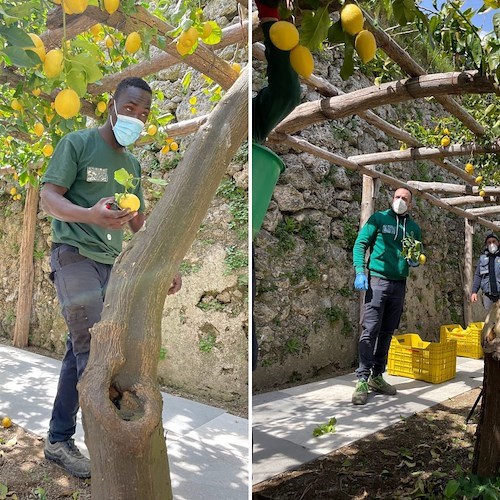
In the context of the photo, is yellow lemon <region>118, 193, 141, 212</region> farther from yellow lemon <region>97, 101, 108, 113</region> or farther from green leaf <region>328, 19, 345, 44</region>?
yellow lemon <region>97, 101, 108, 113</region>

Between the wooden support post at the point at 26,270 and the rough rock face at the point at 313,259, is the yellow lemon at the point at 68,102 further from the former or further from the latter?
the wooden support post at the point at 26,270

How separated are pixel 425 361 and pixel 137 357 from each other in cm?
252

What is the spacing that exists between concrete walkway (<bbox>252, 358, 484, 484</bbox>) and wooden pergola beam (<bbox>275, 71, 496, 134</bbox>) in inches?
47.5

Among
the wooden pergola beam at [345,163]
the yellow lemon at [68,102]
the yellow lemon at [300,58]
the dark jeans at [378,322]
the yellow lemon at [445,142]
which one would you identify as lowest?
the dark jeans at [378,322]

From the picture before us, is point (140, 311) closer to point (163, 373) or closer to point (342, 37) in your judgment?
point (342, 37)

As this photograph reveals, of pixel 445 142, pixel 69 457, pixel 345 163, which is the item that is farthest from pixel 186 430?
pixel 445 142

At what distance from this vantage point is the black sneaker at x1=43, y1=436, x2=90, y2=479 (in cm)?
139

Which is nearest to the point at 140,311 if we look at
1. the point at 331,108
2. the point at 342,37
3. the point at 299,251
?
the point at 342,37

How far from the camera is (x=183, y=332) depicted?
8.57ft

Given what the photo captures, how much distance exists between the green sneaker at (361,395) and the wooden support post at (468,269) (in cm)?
303

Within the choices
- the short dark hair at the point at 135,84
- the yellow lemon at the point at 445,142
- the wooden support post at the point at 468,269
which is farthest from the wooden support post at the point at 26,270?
the wooden support post at the point at 468,269

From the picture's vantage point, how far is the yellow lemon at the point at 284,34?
56 centimetres

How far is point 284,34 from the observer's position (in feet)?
1.86

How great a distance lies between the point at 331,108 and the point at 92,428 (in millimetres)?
1568
